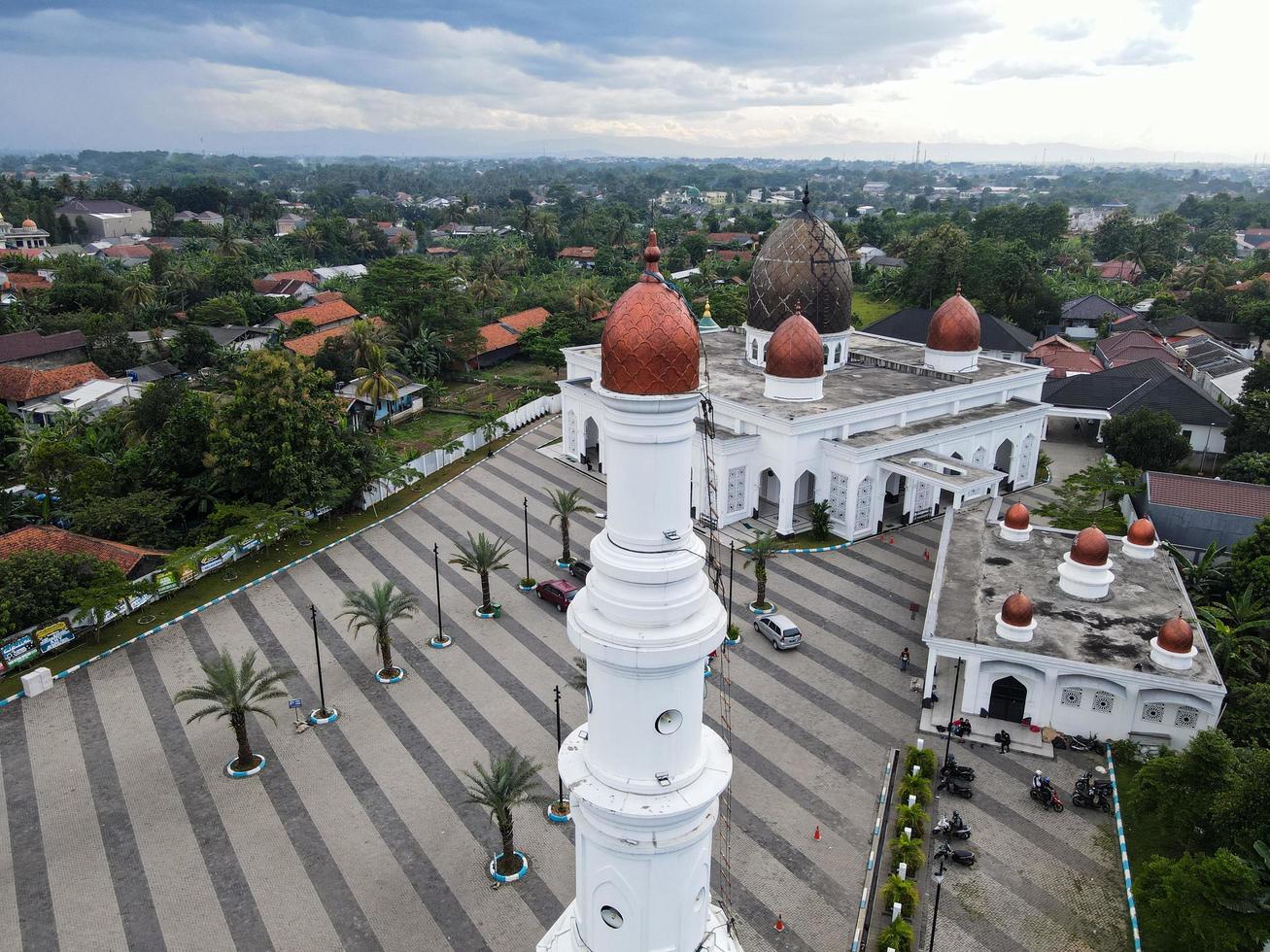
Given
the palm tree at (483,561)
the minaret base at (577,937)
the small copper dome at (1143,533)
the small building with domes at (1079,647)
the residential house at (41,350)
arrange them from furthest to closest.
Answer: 1. the residential house at (41,350)
2. the palm tree at (483,561)
3. the small copper dome at (1143,533)
4. the small building with domes at (1079,647)
5. the minaret base at (577,937)

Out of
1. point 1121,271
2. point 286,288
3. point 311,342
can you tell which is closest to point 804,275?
point 311,342

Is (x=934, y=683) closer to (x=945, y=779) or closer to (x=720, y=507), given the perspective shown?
(x=945, y=779)

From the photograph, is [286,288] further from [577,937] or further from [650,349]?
[650,349]

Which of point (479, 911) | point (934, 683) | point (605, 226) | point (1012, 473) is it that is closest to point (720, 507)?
point (934, 683)

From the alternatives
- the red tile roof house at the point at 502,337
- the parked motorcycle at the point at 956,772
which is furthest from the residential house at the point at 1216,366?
the red tile roof house at the point at 502,337

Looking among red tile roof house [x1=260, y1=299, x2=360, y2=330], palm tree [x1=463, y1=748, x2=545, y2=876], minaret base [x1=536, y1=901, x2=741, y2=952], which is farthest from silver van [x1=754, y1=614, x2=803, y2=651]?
red tile roof house [x1=260, y1=299, x2=360, y2=330]

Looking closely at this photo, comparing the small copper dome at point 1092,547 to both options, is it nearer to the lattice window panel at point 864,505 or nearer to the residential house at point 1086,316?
the lattice window panel at point 864,505

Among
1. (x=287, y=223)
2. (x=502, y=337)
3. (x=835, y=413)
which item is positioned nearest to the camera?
(x=835, y=413)
